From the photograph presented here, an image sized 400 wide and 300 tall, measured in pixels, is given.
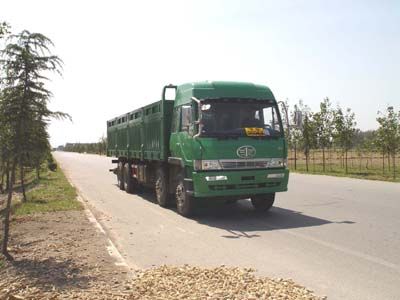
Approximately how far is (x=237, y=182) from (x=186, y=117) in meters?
1.88

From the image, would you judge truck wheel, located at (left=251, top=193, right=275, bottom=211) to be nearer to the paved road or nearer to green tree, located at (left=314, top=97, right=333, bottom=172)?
the paved road

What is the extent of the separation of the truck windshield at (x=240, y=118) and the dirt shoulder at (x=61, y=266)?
3.27 m

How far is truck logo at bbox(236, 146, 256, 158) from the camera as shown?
10414mm

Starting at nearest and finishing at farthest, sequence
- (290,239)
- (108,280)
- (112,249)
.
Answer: (108,280)
(112,249)
(290,239)

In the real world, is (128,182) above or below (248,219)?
above

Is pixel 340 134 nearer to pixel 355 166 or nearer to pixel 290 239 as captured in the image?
pixel 355 166

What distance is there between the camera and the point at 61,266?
6648 mm

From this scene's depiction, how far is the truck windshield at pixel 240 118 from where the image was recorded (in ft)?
34.4

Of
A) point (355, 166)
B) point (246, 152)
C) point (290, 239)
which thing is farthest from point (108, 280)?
point (355, 166)

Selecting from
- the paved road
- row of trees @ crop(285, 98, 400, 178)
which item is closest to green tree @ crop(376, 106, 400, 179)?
row of trees @ crop(285, 98, 400, 178)

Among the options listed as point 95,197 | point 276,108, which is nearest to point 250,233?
point 276,108

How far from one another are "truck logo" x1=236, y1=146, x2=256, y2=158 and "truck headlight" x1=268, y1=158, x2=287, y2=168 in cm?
49

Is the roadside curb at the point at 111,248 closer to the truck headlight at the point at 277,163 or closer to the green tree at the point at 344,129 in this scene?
the truck headlight at the point at 277,163

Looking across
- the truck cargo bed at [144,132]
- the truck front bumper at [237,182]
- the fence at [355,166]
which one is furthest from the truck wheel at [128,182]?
the fence at [355,166]
